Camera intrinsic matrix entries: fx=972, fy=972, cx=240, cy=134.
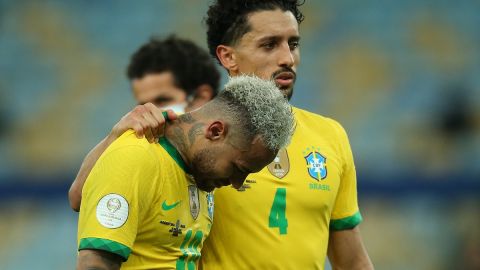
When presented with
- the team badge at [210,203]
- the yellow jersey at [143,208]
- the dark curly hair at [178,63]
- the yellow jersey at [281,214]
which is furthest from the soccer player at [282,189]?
the dark curly hair at [178,63]

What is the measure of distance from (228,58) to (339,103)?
7.28 m

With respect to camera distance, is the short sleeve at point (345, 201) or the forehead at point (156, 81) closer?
the short sleeve at point (345, 201)

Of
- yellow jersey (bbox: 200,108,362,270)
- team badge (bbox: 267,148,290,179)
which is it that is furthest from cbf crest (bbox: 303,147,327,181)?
team badge (bbox: 267,148,290,179)

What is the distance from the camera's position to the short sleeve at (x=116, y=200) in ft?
11.2

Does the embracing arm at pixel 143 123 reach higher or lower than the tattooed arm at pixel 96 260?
higher

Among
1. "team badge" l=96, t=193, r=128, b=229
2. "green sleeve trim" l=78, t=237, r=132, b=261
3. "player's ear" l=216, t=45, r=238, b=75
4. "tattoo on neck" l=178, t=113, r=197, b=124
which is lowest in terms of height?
"green sleeve trim" l=78, t=237, r=132, b=261

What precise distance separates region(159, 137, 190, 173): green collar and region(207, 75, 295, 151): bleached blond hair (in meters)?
0.22

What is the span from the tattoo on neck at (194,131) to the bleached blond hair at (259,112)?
89 mm

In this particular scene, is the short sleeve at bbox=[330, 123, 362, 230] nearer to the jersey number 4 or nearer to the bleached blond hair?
the jersey number 4

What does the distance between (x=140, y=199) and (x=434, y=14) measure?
30.3ft

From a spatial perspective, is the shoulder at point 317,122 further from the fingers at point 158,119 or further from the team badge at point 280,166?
the fingers at point 158,119

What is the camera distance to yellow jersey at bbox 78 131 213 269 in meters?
3.42

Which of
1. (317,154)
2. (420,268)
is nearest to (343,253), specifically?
(317,154)

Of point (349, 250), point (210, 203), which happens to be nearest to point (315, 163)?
point (349, 250)
